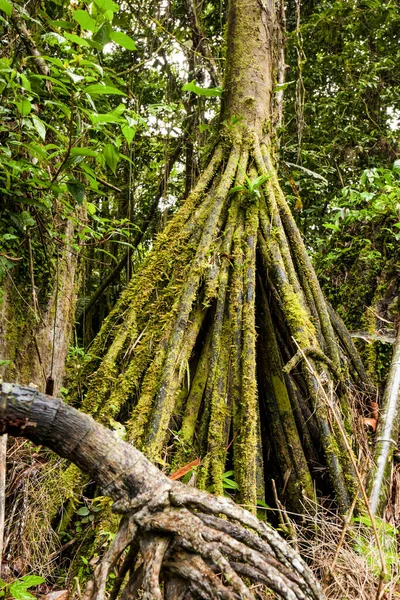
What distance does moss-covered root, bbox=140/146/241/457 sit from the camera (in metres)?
2.31

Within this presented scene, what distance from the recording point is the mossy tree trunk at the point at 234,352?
8.06 ft

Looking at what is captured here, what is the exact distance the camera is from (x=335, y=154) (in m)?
6.22

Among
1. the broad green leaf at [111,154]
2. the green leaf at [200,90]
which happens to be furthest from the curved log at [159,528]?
the green leaf at [200,90]

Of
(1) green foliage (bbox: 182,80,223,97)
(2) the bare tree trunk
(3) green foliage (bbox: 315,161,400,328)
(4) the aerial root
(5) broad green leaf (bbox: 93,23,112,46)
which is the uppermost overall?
(1) green foliage (bbox: 182,80,223,97)

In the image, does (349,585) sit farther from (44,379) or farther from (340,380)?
(44,379)

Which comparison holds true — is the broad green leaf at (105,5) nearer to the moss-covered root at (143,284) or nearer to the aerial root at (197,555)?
the moss-covered root at (143,284)

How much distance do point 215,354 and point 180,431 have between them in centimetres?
48

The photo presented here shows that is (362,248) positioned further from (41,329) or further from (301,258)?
(41,329)

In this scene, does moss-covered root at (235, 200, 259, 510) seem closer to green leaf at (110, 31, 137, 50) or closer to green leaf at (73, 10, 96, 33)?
green leaf at (110, 31, 137, 50)

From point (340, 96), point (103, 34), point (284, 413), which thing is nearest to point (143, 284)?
point (284, 413)

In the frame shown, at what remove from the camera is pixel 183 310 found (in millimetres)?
2729

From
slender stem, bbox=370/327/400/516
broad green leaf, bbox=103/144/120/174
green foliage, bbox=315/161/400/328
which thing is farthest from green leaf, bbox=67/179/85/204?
green foliage, bbox=315/161/400/328

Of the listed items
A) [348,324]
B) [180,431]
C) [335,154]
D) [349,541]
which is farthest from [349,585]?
[335,154]

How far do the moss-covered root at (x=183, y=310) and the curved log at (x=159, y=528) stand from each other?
891 mm
